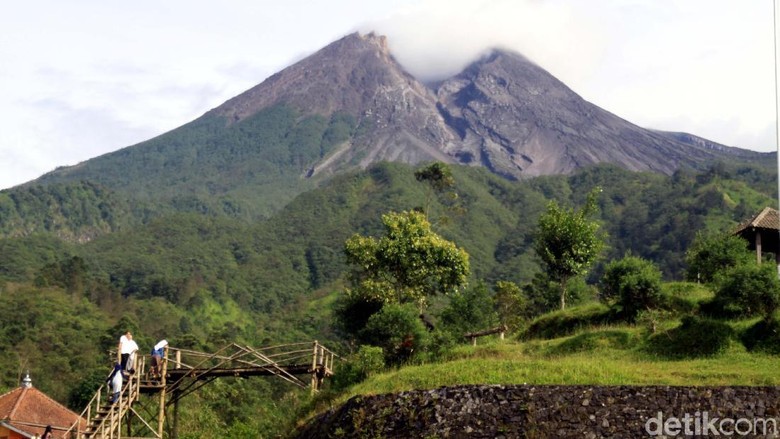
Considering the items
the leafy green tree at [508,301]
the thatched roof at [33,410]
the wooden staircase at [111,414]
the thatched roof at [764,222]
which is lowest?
the thatched roof at [33,410]

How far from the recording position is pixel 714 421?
1733cm

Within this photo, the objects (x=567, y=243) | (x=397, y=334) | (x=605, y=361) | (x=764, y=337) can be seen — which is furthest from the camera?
(x=567, y=243)

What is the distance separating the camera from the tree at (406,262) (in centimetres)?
3234

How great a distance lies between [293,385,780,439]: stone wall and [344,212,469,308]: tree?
1301 centimetres

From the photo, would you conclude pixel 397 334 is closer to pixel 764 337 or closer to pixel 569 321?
pixel 569 321

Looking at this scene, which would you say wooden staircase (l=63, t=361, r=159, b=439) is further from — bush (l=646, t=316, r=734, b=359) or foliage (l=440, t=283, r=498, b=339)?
foliage (l=440, t=283, r=498, b=339)

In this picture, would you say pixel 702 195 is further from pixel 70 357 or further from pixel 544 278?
pixel 70 357

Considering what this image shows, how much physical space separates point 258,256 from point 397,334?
86740 millimetres

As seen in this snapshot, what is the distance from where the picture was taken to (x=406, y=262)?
32.3 m

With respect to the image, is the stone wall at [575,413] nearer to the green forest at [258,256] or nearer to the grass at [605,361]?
the grass at [605,361]

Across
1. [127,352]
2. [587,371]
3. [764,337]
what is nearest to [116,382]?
[127,352]

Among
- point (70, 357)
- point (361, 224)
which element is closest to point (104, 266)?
point (361, 224)

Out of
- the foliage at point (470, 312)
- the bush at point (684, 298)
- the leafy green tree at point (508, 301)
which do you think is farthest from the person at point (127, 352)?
the leafy green tree at point (508, 301)

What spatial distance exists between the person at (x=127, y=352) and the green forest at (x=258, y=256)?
12.0m
